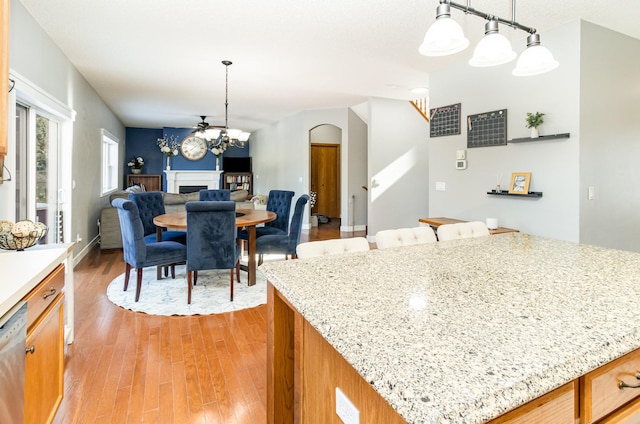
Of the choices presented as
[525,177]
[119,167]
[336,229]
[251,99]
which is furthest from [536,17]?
[119,167]

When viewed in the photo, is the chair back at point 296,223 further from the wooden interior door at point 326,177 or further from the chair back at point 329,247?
the wooden interior door at point 326,177

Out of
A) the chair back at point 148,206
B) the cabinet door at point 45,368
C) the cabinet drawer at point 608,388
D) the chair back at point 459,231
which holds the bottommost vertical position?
the cabinet door at point 45,368

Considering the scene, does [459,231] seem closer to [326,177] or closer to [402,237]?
[402,237]

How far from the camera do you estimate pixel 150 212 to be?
4469 mm

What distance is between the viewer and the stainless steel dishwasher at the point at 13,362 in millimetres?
1100

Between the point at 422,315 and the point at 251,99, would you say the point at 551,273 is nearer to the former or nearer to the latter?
the point at 422,315

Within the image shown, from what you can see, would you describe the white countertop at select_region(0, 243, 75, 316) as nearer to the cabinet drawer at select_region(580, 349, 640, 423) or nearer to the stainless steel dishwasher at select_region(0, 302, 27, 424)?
the stainless steel dishwasher at select_region(0, 302, 27, 424)

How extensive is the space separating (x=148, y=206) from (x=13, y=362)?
11.5 feet

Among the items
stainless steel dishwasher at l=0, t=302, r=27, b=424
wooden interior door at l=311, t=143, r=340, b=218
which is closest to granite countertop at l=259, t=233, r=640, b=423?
stainless steel dishwasher at l=0, t=302, r=27, b=424

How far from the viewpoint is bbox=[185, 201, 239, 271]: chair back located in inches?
128

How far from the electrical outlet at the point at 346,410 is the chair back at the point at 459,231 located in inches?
59.0

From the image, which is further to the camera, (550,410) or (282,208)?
(282,208)

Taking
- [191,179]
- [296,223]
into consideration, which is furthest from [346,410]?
[191,179]

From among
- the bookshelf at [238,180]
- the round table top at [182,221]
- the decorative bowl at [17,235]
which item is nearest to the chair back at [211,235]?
the round table top at [182,221]
